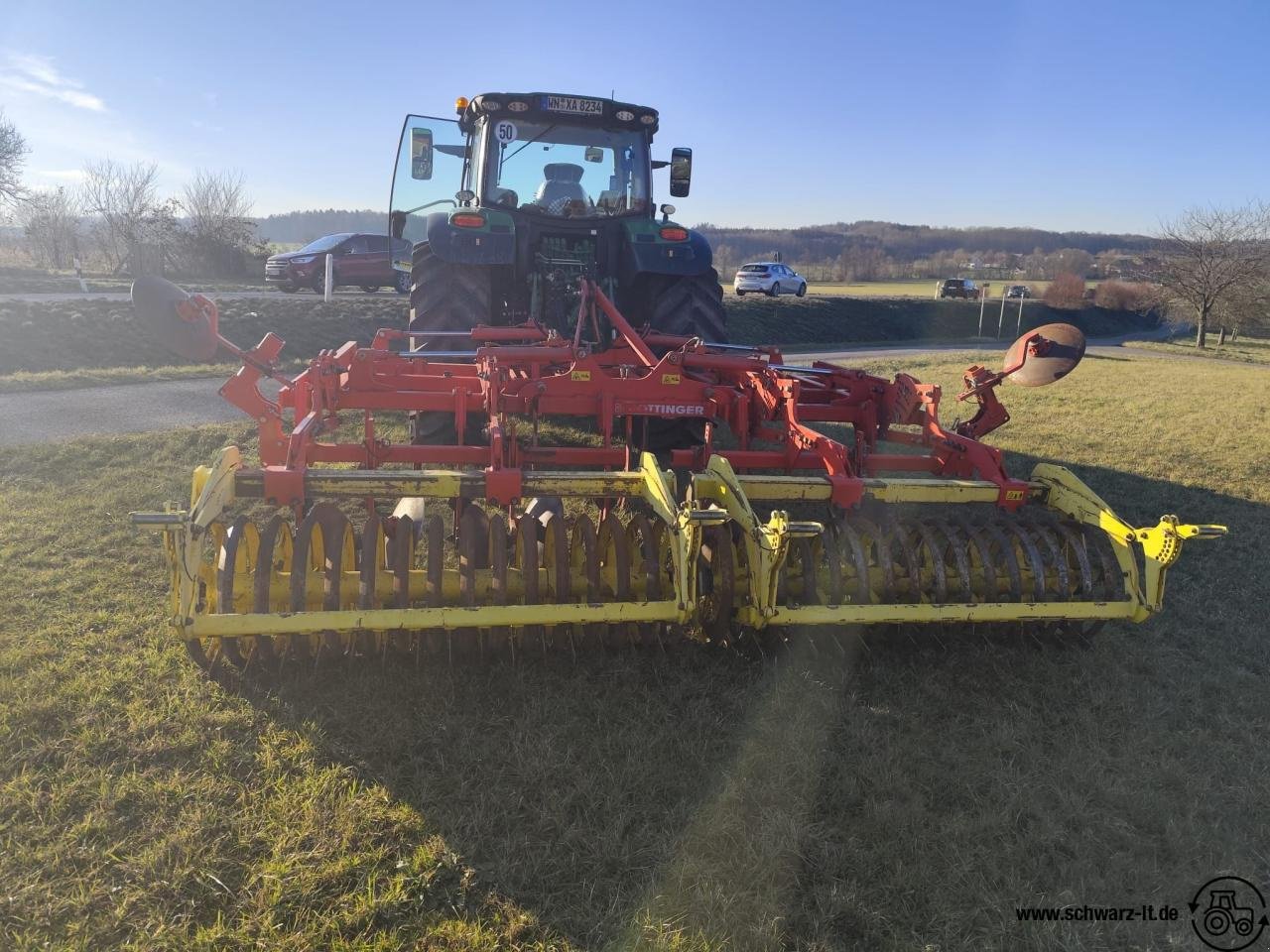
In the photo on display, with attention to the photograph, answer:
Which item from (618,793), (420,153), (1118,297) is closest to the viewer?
(618,793)

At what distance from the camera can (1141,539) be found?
3.58 m

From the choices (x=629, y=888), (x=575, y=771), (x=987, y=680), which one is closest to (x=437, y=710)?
(x=575, y=771)

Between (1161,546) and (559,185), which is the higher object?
(559,185)

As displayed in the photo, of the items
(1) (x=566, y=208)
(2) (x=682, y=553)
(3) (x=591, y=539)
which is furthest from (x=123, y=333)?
(2) (x=682, y=553)

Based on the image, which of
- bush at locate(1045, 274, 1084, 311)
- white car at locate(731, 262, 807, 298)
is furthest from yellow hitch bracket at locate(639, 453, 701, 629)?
bush at locate(1045, 274, 1084, 311)

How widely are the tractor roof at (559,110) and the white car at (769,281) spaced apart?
23.4 meters

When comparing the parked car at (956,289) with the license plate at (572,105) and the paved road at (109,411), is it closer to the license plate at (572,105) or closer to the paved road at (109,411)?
the license plate at (572,105)

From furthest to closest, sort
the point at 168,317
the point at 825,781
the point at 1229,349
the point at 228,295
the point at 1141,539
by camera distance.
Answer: the point at 1229,349
the point at 228,295
the point at 168,317
the point at 1141,539
the point at 825,781

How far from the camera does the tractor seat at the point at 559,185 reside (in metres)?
7.09

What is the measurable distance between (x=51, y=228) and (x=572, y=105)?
3235cm

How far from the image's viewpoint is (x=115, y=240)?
29.7m

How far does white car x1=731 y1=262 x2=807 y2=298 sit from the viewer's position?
3020cm

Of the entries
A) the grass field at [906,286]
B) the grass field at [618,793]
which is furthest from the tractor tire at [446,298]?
the grass field at [906,286]

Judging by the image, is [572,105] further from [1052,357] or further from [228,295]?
[228,295]
